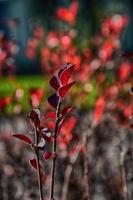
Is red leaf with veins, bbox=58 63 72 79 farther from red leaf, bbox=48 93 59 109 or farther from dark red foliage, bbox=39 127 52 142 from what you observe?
dark red foliage, bbox=39 127 52 142

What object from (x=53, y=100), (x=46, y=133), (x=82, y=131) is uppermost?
(x=82, y=131)

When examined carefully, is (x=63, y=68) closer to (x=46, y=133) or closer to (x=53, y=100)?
(x=53, y=100)

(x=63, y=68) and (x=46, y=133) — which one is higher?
(x=63, y=68)

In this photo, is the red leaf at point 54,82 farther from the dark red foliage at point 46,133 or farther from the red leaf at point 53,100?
the dark red foliage at point 46,133

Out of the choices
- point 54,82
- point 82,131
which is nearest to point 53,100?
point 54,82

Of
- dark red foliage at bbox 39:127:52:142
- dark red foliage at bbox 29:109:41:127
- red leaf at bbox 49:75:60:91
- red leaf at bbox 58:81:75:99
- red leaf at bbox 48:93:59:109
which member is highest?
red leaf at bbox 49:75:60:91

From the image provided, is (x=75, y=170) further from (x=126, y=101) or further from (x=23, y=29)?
(x=23, y=29)

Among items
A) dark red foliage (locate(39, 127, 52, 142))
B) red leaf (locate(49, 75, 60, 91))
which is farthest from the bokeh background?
red leaf (locate(49, 75, 60, 91))

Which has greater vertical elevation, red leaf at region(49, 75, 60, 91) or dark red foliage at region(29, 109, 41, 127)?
red leaf at region(49, 75, 60, 91)

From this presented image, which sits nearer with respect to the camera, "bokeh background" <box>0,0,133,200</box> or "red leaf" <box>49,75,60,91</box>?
"red leaf" <box>49,75,60,91</box>

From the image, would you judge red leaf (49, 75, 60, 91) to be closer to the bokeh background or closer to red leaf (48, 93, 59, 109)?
red leaf (48, 93, 59, 109)

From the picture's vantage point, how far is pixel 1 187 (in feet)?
11.8

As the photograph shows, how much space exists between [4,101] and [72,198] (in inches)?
44.0

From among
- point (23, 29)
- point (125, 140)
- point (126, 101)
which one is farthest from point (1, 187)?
point (23, 29)
